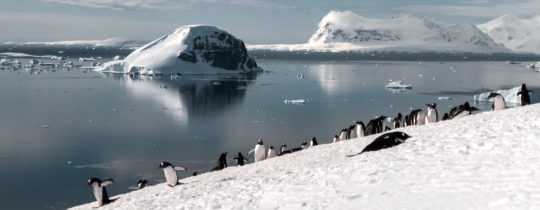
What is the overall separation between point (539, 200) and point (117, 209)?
881cm

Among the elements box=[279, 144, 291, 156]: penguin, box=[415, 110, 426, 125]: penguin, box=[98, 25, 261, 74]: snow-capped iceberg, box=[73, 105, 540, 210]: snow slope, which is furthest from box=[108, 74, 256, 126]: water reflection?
box=[73, 105, 540, 210]: snow slope

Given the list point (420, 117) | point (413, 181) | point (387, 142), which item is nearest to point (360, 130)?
point (420, 117)

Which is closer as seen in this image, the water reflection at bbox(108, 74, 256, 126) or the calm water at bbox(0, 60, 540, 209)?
the calm water at bbox(0, 60, 540, 209)

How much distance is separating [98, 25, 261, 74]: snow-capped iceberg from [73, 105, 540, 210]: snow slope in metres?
105

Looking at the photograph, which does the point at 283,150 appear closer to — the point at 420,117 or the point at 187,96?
the point at 420,117

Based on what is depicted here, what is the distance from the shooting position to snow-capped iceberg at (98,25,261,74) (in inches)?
4759

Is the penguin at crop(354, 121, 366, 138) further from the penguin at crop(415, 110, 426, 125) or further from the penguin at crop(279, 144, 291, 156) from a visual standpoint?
the penguin at crop(279, 144, 291, 156)

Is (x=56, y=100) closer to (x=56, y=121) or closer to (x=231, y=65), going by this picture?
(x=56, y=121)

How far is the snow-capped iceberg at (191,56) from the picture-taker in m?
121

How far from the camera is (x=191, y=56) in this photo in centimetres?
12512

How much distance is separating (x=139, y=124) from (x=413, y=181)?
3732 cm

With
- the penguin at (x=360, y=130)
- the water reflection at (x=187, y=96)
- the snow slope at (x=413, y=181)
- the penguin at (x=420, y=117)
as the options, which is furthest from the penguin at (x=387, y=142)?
the water reflection at (x=187, y=96)

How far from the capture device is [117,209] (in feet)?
46.1

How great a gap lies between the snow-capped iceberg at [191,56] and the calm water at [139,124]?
36376 mm
